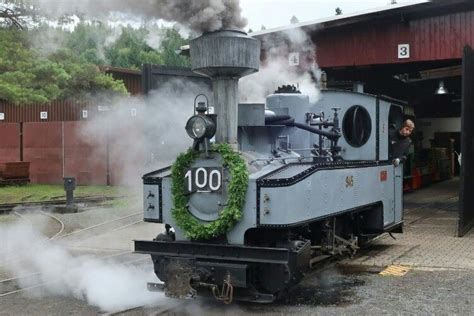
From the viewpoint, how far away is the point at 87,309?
6113 mm

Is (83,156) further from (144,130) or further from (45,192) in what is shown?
(144,130)

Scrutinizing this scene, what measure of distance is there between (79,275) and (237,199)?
2822 millimetres

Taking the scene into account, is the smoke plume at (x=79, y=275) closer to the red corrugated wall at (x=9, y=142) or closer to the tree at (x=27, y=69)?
the tree at (x=27, y=69)

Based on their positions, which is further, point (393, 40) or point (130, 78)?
point (130, 78)

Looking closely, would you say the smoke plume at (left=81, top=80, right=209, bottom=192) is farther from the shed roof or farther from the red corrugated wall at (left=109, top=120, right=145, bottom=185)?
the shed roof

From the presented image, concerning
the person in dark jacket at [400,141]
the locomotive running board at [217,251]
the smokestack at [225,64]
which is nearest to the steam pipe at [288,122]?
the smokestack at [225,64]

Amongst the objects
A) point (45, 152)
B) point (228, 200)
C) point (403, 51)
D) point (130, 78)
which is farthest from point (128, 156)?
point (130, 78)

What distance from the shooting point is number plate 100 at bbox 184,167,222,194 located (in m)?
5.88

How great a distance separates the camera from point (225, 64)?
588cm

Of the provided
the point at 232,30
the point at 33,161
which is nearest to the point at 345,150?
the point at 232,30

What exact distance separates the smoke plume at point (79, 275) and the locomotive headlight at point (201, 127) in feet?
6.12

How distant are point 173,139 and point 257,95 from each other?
2.28 m

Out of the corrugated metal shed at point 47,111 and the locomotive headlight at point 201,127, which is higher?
the corrugated metal shed at point 47,111

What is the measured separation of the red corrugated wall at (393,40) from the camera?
1270cm
